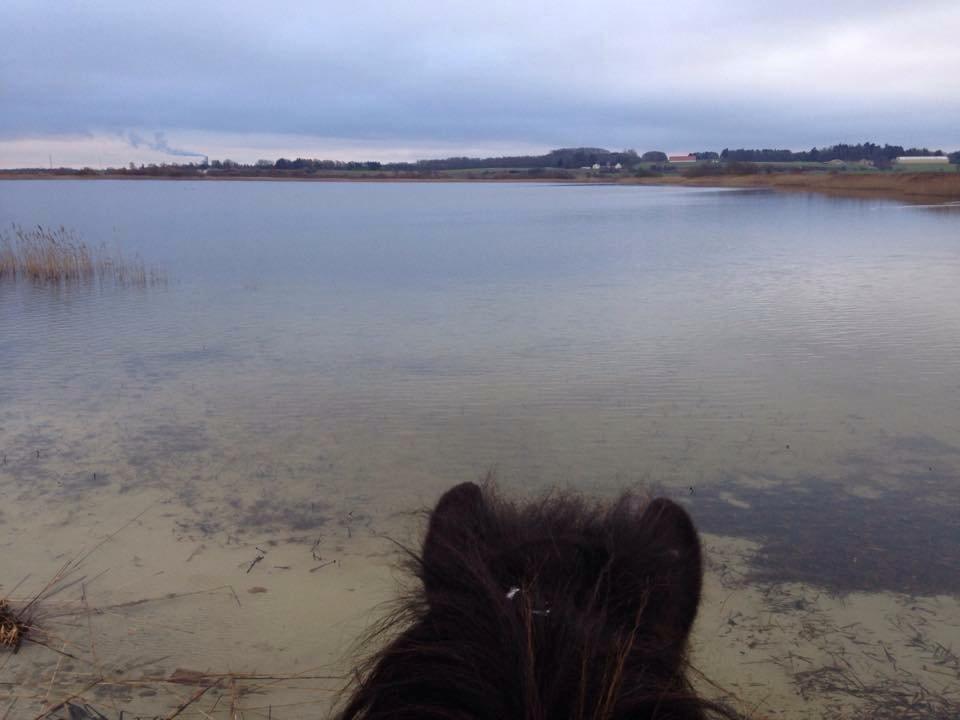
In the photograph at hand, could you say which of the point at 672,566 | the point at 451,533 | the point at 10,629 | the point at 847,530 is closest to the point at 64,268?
the point at 10,629

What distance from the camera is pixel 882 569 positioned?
4188 millimetres

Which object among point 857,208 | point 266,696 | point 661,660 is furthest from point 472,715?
point 857,208

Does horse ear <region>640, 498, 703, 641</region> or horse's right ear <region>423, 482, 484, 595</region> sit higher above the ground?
horse's right ear <region>423, 482, 484, 595</region>

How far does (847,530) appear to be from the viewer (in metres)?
4.66

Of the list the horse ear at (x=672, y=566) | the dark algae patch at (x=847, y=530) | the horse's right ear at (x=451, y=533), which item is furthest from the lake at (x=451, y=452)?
the horse's right ear at (x=451, y=533)

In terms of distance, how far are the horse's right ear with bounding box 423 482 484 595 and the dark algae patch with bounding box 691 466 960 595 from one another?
105 inches

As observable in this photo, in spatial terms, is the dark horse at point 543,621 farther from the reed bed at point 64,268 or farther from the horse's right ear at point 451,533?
the reed bed at point 64,268

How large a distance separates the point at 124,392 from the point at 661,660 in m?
7.28

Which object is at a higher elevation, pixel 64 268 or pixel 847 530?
pixel 64 268

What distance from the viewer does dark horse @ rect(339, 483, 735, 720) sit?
4.32 ft

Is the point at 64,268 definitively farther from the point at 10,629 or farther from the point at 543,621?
the point at 543,621

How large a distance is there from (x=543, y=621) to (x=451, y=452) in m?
4.55

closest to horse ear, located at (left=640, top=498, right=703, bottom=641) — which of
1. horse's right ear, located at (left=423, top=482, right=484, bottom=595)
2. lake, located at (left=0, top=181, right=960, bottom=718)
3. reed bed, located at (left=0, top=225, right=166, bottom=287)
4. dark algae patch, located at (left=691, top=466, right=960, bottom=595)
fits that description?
horse's right ear, located at (left=423, top=482, right=484, bottom=595)

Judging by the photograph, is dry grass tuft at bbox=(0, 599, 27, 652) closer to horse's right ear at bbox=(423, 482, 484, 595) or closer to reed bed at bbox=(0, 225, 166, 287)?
horse's right ear at bbox=(423, 482, 484, 595)
